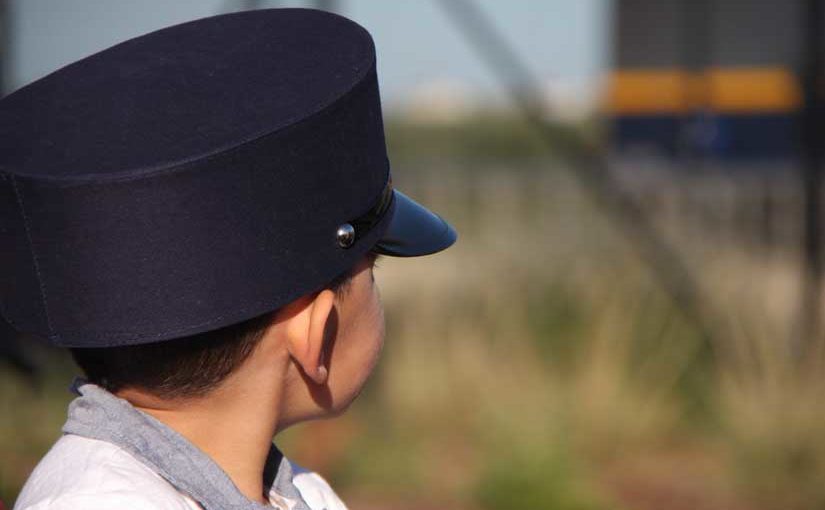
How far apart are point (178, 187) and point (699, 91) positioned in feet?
55.9

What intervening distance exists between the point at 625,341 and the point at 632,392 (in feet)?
0.95

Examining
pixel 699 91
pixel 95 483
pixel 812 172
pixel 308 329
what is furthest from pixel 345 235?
pixel 699 91

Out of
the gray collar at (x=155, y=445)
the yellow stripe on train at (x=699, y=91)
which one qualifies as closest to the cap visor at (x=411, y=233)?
the gray collar at (x=155, y=445)

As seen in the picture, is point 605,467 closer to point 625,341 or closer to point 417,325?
point 625,341

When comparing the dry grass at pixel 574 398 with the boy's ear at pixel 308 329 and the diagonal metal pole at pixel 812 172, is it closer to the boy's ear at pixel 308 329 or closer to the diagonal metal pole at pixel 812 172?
the diagonal metal pole at pixel 812 172

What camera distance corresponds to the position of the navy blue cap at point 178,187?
1.16m

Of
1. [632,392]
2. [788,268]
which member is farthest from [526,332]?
[788,268]

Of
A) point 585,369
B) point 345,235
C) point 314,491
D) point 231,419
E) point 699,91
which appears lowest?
point 699,91

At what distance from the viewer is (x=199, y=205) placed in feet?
3.85

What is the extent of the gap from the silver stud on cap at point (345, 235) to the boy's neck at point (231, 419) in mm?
164

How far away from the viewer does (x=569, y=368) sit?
5539mm

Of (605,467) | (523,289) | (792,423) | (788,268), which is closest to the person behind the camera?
(792,423)

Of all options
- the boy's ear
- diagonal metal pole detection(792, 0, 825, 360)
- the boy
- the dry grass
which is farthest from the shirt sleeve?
diagonal metal pole detection(792, 0, 825, 360)

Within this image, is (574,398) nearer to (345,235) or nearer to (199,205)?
(345,235)
